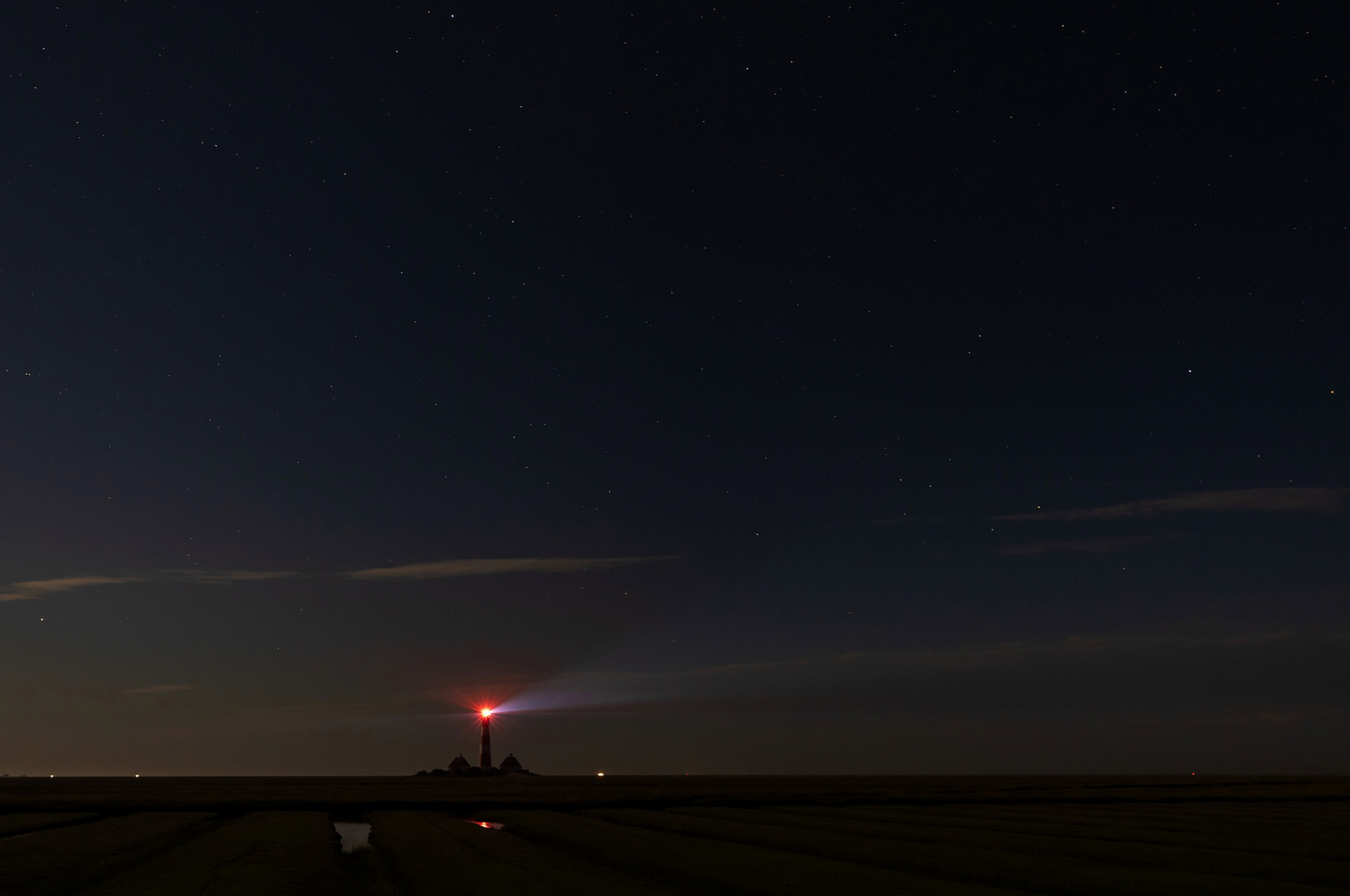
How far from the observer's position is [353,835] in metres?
57.8

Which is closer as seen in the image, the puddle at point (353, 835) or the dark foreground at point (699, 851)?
the dark foreground at point (699, 851)

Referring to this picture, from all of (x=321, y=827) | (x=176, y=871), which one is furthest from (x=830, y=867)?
(x=321, y=827)

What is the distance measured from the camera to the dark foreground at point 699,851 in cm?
2962

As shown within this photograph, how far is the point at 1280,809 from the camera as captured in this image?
243 feet

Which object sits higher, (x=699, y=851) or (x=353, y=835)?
(x=353, y=835)

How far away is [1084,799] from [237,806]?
74.5m

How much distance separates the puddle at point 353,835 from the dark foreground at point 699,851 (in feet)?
3.04

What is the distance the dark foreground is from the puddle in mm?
926

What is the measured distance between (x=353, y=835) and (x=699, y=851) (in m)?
27.2

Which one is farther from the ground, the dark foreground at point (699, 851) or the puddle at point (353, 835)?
the puddle at point (353, 835)

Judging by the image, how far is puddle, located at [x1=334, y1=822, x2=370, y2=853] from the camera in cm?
4843

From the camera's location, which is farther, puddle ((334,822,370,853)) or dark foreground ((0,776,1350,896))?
puddle ((334,822,370,853))

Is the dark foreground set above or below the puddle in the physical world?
below

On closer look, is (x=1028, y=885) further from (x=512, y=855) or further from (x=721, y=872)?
(x=512, y=855)
